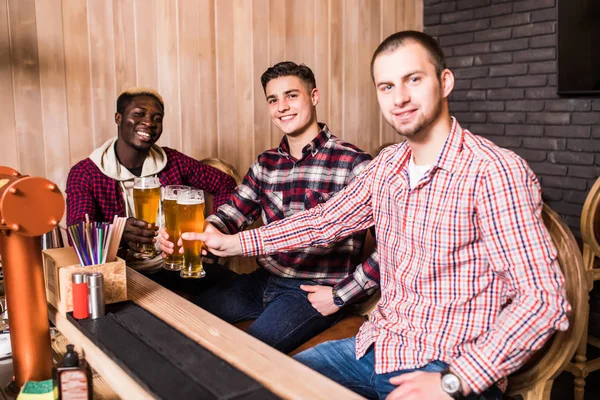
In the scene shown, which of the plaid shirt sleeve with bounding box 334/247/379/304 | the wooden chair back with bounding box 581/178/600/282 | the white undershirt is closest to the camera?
the white undershirt

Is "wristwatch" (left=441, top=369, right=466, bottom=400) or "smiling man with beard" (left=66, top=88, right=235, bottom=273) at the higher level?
"smiling man with beard" (left=66, top=88, right=235, bottom=273)

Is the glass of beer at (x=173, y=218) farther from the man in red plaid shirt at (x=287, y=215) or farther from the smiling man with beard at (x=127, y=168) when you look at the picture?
the smiling man with beard at (x=127, y=168)

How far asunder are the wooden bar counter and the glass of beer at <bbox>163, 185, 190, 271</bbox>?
→ 29cm

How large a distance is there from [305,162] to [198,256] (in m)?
0.65

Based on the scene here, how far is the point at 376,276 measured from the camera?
1823 mm

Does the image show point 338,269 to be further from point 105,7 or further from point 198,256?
point 105,7

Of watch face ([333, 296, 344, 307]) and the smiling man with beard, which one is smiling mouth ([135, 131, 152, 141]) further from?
watch face ([333, 296, 344, 307])

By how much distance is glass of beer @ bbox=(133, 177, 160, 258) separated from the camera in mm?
1941

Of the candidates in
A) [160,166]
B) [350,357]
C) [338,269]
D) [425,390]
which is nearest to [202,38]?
[160,166]

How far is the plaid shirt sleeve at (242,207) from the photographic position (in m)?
2.20

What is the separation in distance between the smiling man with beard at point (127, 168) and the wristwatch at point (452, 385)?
56.1 inches

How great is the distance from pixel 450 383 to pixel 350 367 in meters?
0.40

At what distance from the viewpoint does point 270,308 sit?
1.93m

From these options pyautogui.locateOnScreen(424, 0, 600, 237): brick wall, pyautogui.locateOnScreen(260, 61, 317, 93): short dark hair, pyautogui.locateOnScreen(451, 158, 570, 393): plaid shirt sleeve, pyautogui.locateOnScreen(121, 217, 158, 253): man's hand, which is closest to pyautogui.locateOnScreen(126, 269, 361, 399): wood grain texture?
pyautogui.locateOnScreen(451, 158, 570, 393): plaid shirt sleeve
